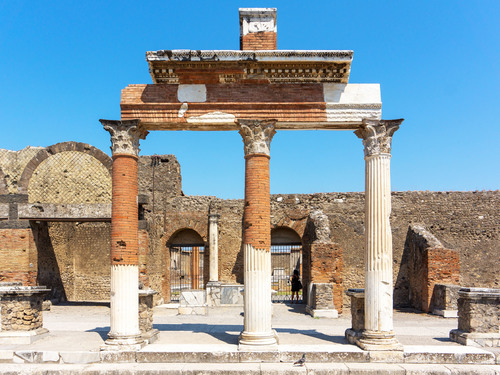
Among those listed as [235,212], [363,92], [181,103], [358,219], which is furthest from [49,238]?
[363,92]

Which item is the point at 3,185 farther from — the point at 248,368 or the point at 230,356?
the point at 248,368

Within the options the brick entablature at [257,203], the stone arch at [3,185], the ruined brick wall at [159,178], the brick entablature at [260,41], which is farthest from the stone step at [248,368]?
the ruined brick wall at [159,178]

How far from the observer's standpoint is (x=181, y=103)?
8.52 m

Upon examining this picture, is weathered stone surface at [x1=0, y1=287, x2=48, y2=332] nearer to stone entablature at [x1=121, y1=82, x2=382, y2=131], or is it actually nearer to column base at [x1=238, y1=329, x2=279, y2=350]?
stone entablature at [x1=121, y1=82, x2=382, y2=131]

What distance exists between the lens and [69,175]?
1523 cm

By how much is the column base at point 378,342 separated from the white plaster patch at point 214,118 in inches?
172

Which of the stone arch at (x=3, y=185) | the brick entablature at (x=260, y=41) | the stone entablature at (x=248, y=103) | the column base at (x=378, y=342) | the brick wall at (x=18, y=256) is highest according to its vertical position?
the brick entablature at (x=260, y=41)

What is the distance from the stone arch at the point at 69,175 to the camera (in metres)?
14.6

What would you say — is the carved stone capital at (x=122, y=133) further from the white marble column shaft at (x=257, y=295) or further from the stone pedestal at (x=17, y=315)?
the stone pedestal at (x=17, y=315)

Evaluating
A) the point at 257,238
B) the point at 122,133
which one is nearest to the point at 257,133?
the point at 257,238

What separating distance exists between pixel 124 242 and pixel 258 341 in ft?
9.18

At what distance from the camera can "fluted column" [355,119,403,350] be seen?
25.9 ft

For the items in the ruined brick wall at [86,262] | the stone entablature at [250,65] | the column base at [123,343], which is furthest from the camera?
the ruined brick wall at [86,262]

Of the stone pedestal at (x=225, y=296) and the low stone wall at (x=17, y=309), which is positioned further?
the stone pedestal at (x=225, y=296)
